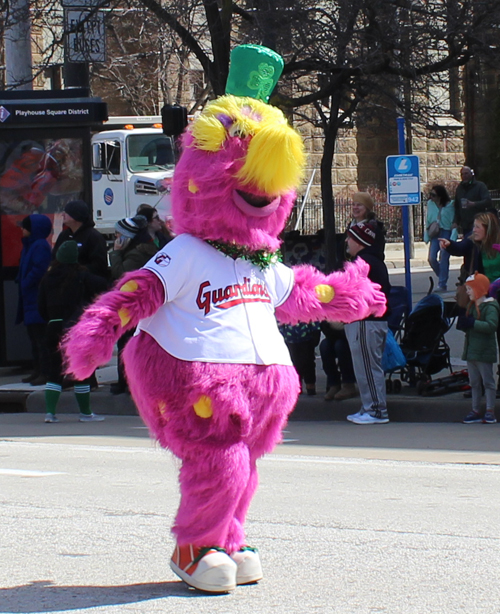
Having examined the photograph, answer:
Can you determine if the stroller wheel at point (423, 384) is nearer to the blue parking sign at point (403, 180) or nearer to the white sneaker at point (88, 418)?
the blue parking sign at point (403, 180)

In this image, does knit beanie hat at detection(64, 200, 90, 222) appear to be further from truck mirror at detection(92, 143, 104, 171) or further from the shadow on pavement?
truck mirror at detection(92, 143, 104, 171)

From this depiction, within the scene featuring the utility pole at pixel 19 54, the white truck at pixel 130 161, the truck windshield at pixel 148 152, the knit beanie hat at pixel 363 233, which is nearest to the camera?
the knit beanie hat at pixel 363 233

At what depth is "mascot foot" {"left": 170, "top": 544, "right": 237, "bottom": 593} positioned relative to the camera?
404 cm

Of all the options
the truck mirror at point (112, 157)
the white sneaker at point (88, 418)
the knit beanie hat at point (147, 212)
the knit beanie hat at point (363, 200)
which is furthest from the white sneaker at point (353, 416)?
the truck mirror at point (112, 157)

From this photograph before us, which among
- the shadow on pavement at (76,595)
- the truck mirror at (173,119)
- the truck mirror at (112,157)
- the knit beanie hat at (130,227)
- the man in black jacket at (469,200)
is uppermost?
the truck mirror at (112,157)

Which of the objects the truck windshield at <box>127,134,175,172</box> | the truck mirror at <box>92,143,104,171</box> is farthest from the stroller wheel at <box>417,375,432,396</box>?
the truck mirror at <box>92,143,104,171</box>

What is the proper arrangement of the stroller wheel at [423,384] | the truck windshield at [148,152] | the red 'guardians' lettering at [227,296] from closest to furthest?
1. the red 'guardians' lettering at [227,296]
2. the stroller wheel at [423,384]
3. the truck windshield at [148,152]

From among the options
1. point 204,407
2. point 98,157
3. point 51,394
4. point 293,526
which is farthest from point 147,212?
point 98,157

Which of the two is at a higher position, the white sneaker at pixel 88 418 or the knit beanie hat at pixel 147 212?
the knit beanie hat at pixel 147 212

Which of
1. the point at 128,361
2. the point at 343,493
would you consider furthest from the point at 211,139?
the point at 343,493

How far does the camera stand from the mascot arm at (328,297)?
4.56 metres

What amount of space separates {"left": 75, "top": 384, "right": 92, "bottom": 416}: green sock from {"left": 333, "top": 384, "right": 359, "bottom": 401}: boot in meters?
2.39

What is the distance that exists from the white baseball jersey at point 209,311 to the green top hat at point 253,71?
0.74 m

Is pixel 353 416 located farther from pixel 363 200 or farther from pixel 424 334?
pixel 363 200
